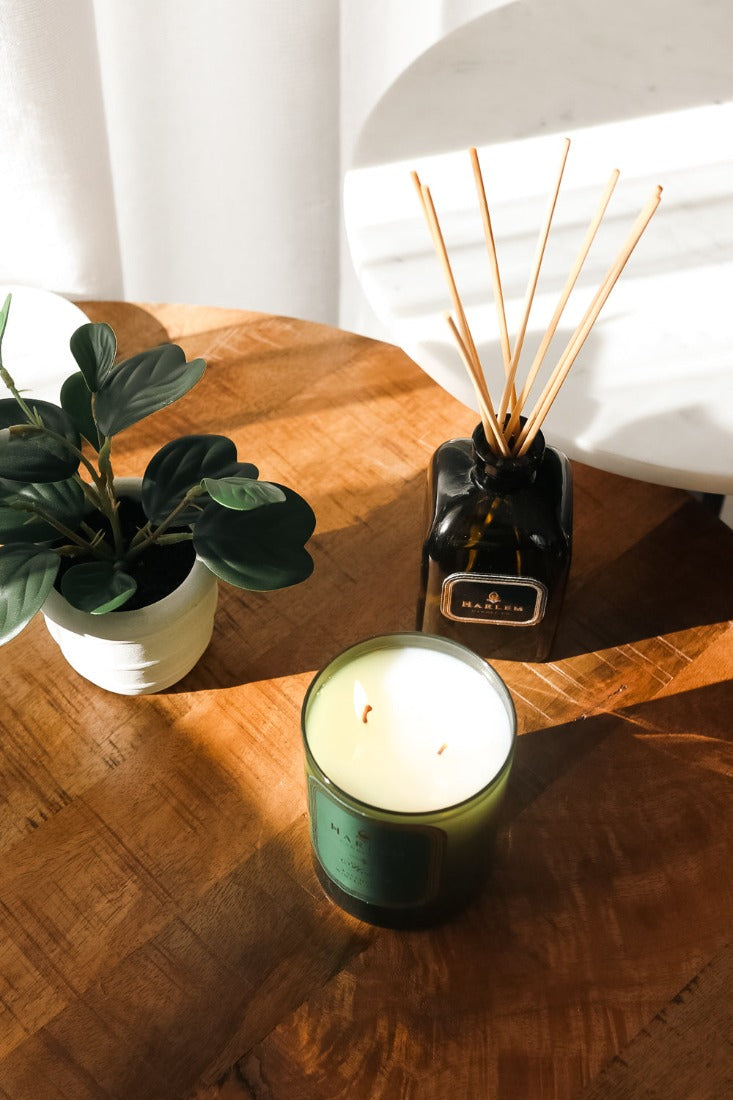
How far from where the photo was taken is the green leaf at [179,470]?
0.54 meters

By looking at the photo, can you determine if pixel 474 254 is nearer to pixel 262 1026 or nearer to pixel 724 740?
pixel 724 740

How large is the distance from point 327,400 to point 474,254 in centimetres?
14

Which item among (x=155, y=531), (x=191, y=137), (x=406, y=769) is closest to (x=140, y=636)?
(x=155, y=531)

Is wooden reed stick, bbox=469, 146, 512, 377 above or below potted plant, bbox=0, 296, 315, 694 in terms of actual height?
above

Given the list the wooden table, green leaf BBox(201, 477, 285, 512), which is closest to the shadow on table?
the wooden table

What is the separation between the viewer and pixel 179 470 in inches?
21.1

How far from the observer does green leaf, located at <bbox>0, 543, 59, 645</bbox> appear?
1.55 ft

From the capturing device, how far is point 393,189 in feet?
2.43

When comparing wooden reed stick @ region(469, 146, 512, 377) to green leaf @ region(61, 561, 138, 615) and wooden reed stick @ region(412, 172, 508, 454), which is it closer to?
wooden reed stick @ region(412, 172, 508, 454)

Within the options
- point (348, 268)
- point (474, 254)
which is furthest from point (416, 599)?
point (348, 268)

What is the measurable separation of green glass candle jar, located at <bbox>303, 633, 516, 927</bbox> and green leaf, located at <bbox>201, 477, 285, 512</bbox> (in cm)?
9

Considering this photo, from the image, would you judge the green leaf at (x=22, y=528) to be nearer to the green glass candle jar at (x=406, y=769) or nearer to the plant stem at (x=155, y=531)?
the plant stem at (x=155, y=531)

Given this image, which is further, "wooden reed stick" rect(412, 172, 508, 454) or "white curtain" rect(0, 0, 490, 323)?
"white curtain" rect(0, 0, 490, 323)

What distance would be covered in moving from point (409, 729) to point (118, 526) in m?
0.18
